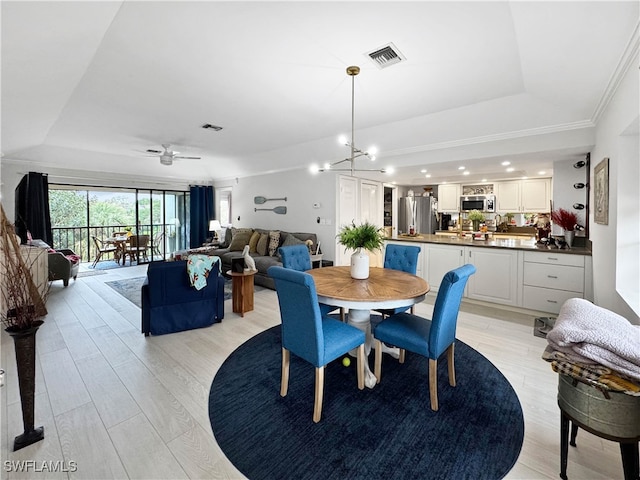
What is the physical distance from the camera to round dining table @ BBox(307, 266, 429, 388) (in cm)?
214

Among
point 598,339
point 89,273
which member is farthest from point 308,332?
point 89,273

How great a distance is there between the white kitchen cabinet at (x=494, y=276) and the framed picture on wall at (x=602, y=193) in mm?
1166

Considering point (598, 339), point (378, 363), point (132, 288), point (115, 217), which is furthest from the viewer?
point (115, 217)

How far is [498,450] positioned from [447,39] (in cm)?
283

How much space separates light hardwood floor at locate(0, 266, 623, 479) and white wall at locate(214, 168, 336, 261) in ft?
8.53

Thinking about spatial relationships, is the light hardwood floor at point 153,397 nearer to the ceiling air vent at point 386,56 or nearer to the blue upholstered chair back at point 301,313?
the blue upholstered chair back at point 301,313

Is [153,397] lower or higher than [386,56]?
lower

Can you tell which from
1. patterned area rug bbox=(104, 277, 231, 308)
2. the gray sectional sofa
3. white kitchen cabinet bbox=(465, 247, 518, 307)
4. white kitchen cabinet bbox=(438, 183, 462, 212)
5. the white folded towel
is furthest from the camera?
white kitchen cabinet bbox=(438, 183, 462, 212)

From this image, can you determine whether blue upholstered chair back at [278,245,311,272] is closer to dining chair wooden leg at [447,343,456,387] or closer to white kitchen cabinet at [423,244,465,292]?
dining chair wooden leg at [447,343,456,387]

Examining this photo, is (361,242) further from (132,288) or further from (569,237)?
(132,288)

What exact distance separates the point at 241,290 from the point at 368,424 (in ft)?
8.25

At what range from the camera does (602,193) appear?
2.84 metres

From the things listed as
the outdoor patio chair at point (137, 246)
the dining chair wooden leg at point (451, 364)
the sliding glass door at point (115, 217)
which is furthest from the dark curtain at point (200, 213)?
the dining chair wooden leg at point (451, 364)

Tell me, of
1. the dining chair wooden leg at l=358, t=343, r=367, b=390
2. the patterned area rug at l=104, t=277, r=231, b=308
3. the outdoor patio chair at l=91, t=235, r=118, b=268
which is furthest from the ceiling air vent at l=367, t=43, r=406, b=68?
the outdoor patio chair at l=91, t=235, r=118, b=268
